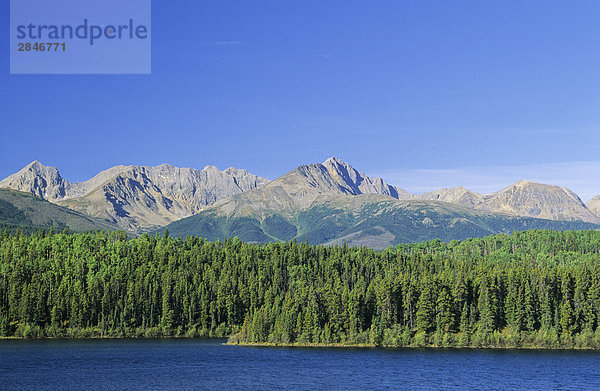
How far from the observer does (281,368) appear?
13675 centimetres

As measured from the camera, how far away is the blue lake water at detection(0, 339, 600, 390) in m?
119

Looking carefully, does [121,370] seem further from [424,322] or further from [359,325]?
[424,322]

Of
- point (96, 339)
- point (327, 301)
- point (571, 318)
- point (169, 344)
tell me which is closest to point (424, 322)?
point (327, 301)

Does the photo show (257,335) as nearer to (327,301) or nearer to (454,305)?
(327,301)

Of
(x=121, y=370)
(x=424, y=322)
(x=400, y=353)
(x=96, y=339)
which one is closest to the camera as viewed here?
(x=121, y=370)

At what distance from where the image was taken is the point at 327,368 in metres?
137

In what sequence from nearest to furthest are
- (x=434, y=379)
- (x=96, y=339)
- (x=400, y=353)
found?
1. (x=434, y=379)
2. (x=400, y=353)
3. (x=96, y=339)

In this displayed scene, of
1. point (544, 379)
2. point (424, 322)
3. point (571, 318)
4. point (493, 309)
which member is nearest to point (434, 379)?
point (544, 379)

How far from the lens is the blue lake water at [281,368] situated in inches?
4700

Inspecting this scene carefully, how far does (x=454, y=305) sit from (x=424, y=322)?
40.2 feet

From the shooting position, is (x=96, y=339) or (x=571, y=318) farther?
(x=96, y=339)

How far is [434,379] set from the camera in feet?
410

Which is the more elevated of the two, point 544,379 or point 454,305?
point 454,305

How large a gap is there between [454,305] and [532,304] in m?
23.1
